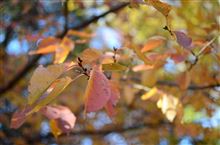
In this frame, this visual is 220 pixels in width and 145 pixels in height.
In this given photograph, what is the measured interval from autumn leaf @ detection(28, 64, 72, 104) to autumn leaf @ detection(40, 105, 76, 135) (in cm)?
33

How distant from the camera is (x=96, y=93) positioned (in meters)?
0.75

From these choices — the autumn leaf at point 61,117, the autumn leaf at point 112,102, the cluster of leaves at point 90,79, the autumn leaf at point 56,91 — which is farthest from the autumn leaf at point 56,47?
the autumn leaf at point 56,91

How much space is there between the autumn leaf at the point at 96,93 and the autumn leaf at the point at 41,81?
0.06m

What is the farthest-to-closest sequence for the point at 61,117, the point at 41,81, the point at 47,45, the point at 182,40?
the point at 47,45 < the point at 61,117 < the point at 182,40 < the point at 41,81

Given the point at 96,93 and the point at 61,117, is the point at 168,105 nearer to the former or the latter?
the point at 61,117

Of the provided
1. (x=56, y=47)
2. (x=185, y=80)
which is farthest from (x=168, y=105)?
(x=56, y=47)

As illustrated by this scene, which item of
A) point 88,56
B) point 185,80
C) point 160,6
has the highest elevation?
point 160,6

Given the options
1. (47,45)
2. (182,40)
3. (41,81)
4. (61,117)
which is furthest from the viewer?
(47,45)

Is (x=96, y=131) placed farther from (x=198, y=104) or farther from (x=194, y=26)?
(x=194, y=26)

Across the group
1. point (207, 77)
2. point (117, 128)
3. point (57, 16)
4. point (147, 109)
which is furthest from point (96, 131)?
point (207, 77)

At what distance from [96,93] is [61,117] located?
345mm

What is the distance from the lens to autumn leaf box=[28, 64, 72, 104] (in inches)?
28.3

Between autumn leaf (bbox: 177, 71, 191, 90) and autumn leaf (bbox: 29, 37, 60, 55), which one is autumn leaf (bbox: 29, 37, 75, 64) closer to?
autumn leaf (bbox: 29, 37, 60, 55)

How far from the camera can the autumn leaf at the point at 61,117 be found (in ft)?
3.45
